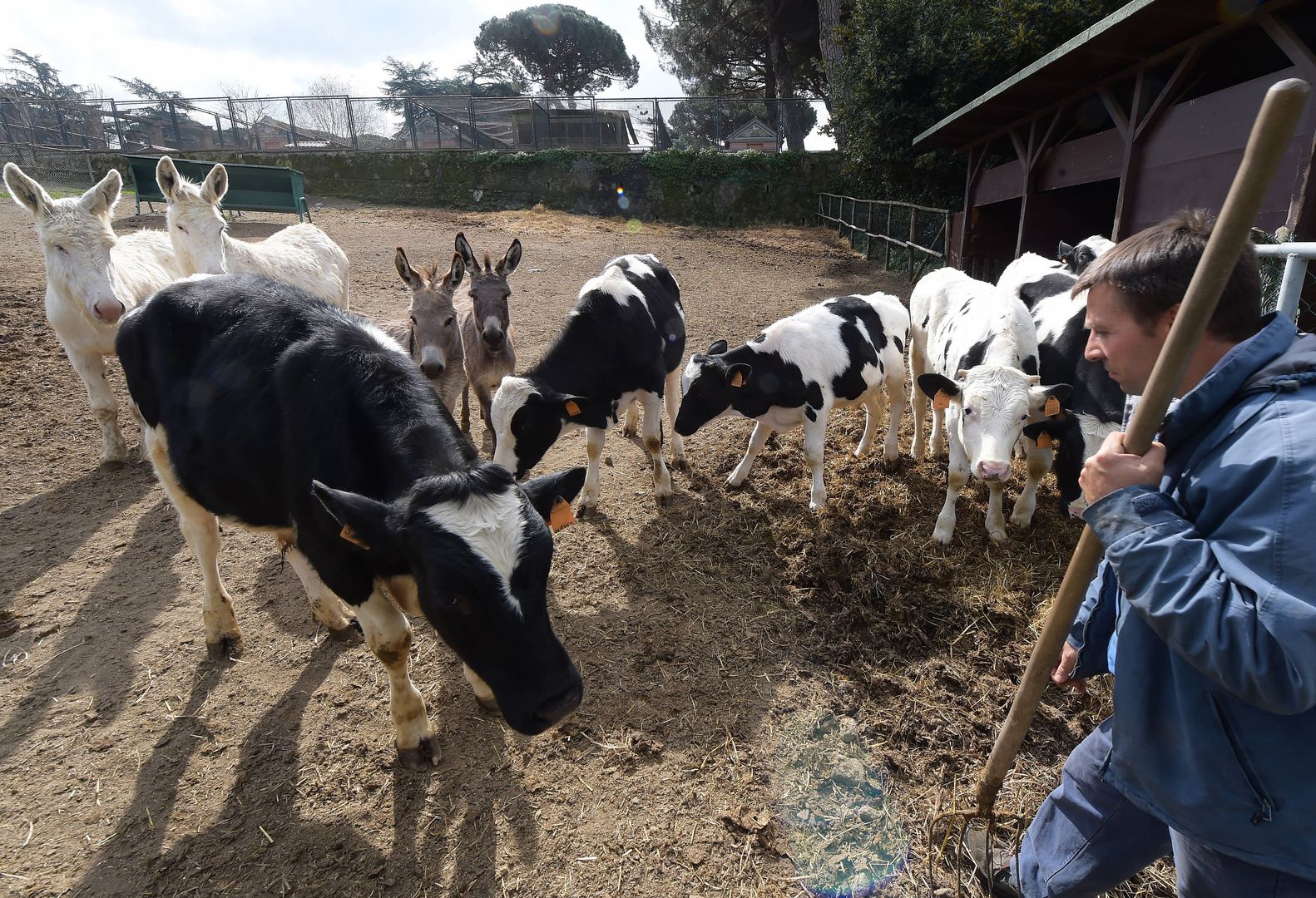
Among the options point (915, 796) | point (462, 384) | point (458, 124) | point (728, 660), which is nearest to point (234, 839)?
point (728, 660)

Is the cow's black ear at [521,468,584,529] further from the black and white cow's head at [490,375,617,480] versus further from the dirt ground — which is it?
the black and white cow's head at [490,375,617,480]

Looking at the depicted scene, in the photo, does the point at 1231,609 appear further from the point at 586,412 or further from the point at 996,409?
the point at 586,412

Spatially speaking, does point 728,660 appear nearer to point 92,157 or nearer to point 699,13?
point 92,157

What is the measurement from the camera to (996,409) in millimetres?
4016

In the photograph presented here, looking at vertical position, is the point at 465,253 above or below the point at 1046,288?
above

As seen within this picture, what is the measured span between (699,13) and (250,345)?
114 ft

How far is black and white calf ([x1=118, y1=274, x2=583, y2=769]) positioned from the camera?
2.20 meters

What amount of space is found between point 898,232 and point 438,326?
1426 centimetres

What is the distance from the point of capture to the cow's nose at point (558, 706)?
2.22 metres

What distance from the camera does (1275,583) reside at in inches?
44.6

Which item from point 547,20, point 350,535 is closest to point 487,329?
point 350,535

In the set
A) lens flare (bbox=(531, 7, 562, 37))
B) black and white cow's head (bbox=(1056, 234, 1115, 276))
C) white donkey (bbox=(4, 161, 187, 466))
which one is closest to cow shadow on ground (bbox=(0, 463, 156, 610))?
white donkey (bbox=(4, 161, 187, 466))

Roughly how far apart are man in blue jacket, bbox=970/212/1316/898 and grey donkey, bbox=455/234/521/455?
17.4ft

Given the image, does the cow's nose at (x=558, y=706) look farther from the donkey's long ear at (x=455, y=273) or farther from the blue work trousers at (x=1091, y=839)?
the donkey's long ear at (x=455, y=273)
